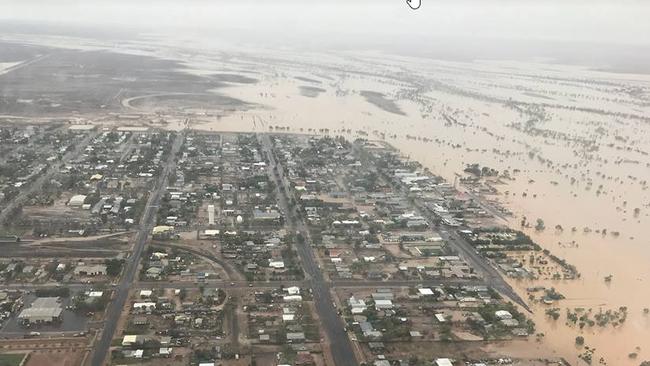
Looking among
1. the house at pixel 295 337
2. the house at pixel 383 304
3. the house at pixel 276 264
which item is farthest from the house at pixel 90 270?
the house at pixel 383 304

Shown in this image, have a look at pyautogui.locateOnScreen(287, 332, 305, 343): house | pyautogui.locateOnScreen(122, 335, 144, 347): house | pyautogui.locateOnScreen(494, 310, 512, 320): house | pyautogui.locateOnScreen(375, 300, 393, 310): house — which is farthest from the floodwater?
pyautogui.locateOnScreen(122, 335, 144, 347): house

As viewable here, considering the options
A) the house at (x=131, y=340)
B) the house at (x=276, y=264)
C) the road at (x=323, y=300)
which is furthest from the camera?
the house at (x=276, y=264)

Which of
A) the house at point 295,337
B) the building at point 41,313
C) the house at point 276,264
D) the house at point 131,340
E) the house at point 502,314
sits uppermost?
the house at point 276,264

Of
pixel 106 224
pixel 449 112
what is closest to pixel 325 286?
pixel 106 224

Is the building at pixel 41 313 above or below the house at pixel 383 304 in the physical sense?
below

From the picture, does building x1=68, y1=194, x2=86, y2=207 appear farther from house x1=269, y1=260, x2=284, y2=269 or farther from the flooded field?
the flooded field

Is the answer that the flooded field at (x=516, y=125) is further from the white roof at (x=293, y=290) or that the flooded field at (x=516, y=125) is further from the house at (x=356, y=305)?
the white roof at (x=293, y=290)

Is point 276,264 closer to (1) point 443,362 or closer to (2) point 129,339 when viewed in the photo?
(2) point 129,339

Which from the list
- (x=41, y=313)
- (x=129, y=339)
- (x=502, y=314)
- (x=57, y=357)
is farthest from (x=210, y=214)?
(x=502, y=314)
